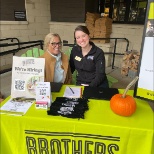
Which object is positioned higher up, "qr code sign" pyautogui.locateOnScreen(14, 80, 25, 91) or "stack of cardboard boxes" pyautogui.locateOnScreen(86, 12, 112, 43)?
"stack of cardboard boxes" pyautogui.locateOnScreen(86, 12, 112, 43)

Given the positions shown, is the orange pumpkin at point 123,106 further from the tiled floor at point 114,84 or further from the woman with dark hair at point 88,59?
the tiled floor at point 114,84

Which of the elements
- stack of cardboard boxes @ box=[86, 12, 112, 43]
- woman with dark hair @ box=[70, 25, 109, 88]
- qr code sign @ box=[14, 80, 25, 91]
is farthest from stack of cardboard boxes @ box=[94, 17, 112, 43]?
qr code sign @ box=[14, 80, 25, 91]

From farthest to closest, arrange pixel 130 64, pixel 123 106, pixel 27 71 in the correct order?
pixel 130 64
pixel 27 71
pixel 123 106

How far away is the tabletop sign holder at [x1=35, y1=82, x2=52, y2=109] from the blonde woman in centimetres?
61

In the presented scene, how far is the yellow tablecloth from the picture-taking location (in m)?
0.96

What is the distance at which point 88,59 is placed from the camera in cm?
179

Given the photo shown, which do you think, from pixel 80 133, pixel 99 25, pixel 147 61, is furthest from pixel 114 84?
pixel 80 133

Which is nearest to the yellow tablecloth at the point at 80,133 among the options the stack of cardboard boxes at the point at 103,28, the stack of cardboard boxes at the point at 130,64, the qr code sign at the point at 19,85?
the qr code sign at the point at 19,85

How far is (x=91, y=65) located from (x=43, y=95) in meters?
0.85

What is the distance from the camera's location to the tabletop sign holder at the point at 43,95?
1.07 m

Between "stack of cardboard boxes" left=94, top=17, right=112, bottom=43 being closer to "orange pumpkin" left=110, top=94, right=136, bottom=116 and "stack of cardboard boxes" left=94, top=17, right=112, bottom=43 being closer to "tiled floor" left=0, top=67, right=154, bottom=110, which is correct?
"tiled floor" left=0, top=67, right=154, bottom=110

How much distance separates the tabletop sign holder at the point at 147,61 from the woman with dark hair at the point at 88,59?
70 cm

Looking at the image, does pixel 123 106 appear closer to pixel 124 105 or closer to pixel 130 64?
pixel 124 105

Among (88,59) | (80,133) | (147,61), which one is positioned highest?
(147,61)
